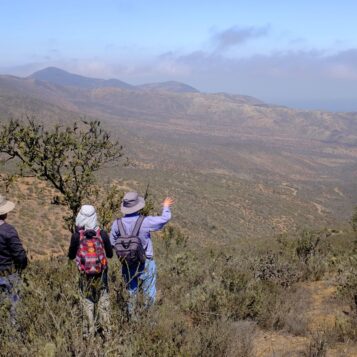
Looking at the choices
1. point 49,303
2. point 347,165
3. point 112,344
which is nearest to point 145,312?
point 112,344

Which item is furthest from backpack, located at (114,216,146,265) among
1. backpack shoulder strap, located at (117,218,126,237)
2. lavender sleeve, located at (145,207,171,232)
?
lavender sleeve, located at (145,207,171,232)

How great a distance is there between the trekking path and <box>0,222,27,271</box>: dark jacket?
2886mm

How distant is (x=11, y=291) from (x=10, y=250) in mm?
608

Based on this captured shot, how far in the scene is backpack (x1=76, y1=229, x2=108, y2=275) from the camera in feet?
16.5

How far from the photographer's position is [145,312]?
14.2 ft

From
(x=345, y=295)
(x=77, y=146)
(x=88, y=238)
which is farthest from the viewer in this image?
(x=77, y=146)

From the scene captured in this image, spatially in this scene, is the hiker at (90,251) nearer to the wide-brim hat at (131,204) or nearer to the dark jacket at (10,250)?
the wide-brim hat at (131,204)

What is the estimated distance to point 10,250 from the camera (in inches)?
203

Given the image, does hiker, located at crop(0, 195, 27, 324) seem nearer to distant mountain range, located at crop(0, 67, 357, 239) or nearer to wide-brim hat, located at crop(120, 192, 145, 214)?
wide-brim hat, located at crop(120, 192, 145, 214)

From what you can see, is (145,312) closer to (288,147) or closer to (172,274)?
(172,274)

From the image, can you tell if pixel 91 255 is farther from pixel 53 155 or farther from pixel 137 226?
pixel 53 155

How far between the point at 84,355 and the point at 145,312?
2.81ft

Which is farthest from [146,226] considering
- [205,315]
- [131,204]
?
[205,315]

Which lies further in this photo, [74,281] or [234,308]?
[234,308]
